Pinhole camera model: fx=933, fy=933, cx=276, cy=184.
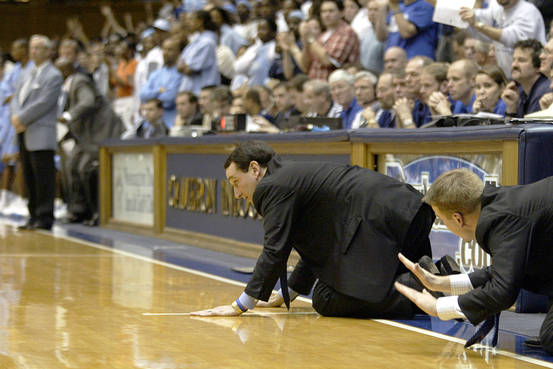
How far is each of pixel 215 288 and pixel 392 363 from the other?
233 centimetres

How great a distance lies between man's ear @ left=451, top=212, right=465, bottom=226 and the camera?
3.67 metres

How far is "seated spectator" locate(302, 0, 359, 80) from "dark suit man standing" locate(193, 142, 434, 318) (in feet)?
15.6

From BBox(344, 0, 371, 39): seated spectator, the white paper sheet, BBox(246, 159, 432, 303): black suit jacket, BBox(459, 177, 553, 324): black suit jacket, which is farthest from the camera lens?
BBox(344, 0, 371, 39): seated spectator

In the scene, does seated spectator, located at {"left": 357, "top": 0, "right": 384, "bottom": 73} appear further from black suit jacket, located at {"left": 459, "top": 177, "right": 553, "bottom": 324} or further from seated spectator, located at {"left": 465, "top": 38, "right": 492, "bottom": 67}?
black suit jacket, located at {"left": 459, "top": 177, "right": 553, "bottom": 324}

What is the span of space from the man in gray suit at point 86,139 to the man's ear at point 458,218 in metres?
7.68

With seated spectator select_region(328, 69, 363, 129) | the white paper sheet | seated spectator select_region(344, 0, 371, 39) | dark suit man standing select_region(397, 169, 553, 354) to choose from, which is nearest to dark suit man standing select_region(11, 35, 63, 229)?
seated spectator select_region(344, 0, 371, 39)

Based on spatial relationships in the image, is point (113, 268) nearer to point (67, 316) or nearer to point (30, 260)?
point (30, 260)

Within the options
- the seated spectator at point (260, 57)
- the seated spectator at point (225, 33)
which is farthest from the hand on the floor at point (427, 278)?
the seated spectator at point (225, 33)

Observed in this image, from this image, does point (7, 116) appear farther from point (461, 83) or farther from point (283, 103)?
point (461, 83)

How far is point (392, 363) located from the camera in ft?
12.0

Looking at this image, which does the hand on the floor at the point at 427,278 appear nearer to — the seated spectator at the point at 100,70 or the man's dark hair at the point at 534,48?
the man's dark hair at the point at 534,48

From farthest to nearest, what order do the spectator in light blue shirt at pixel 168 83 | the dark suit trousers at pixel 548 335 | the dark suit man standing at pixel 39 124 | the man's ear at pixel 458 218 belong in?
the spectator in light blue shirt at pixel 168 83 → the dark suit man standing at pixel 39 124 → the dark suit trousers at pixel 548 335 → the man's ear at pixel 458 218

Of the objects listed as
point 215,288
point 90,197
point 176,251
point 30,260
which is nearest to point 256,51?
point 90,197

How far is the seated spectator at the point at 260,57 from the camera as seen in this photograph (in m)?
11.2
